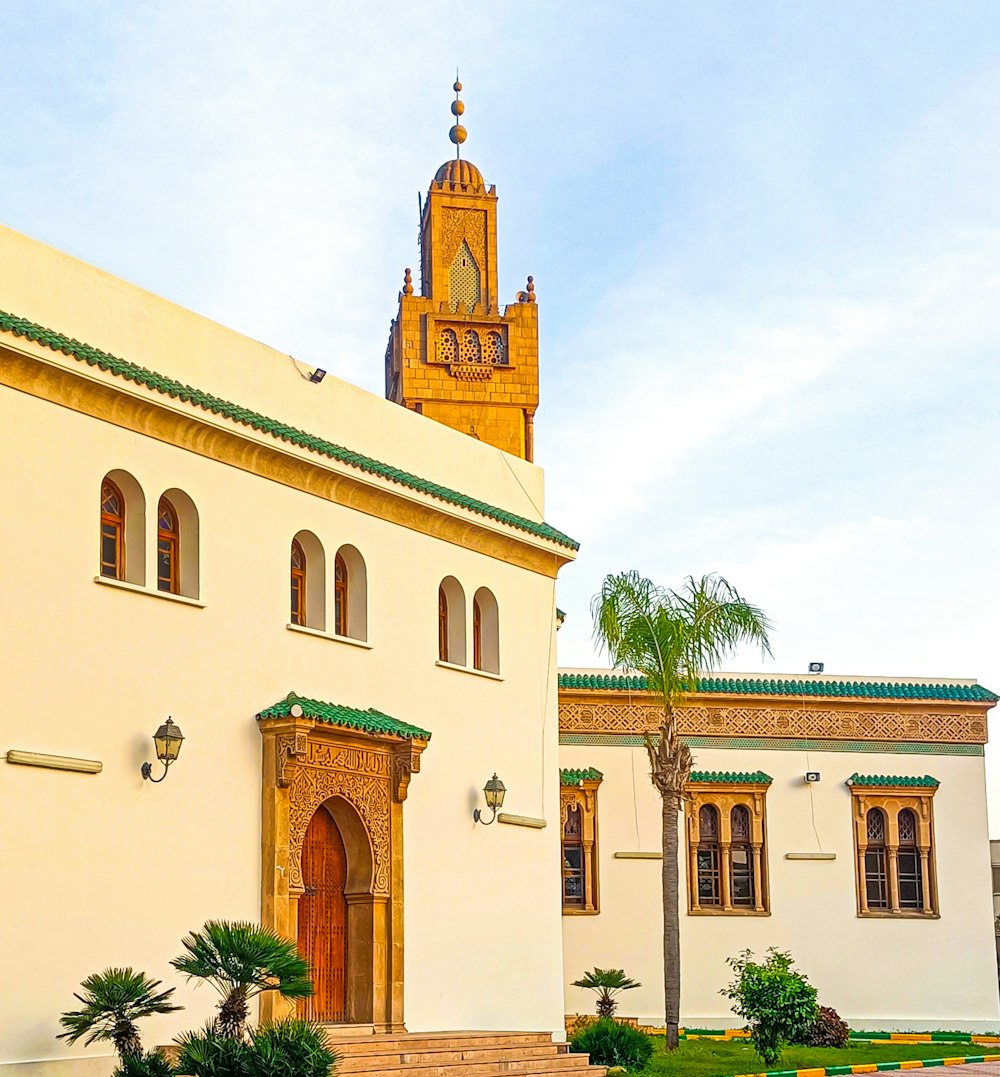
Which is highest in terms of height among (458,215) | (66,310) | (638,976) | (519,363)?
(458,215)

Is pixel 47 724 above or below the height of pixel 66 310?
below

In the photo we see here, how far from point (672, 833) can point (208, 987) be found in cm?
819

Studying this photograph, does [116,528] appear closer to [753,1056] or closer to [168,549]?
[168,549]

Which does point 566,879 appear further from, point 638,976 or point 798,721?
point 798,721

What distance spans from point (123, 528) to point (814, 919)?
1428 centimetres

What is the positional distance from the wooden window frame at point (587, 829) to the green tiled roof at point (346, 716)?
776 cm

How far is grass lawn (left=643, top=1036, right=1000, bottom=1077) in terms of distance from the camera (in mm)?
17094

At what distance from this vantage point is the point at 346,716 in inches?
586

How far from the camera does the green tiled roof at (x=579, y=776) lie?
919 inches

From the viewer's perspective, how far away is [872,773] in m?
24.7

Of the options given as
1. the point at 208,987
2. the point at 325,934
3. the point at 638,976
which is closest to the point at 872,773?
the point at 638,976

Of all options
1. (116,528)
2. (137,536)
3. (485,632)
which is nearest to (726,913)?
(485,632)

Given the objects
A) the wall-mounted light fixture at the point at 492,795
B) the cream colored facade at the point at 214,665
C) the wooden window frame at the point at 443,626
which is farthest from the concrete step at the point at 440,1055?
the wooden window frame at the point at 443,626

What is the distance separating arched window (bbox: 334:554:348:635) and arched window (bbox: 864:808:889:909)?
11.7 m
